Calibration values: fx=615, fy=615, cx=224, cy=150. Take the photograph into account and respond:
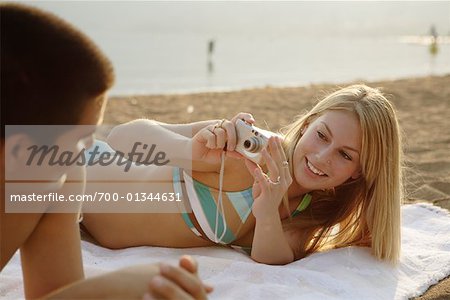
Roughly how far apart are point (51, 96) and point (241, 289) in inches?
46.6

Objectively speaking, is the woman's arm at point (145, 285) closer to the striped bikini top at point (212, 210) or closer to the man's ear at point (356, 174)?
the striped bikini top at point (212, 210)

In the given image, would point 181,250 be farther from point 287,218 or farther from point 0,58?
point 0,58

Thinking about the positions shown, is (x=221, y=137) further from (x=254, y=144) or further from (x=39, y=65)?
(x=39, y=65)

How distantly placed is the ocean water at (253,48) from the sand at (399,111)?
1.99 metres

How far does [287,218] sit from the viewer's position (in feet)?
9.56

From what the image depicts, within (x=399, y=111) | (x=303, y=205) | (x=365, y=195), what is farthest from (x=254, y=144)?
(x=399, y=111)

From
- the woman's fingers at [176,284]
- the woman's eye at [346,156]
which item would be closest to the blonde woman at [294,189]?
the woman's eye at [346,156]

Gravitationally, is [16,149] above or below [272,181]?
above

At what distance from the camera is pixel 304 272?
96.7 inches

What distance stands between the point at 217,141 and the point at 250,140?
0.16 m

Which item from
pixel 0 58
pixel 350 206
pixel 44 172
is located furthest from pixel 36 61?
pixel 350 206

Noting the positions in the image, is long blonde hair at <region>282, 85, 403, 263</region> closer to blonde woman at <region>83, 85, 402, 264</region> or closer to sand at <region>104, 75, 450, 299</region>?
blonde woman at <region>83, 85, 402, 264</region>

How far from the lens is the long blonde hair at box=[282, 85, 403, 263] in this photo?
9.00 feet

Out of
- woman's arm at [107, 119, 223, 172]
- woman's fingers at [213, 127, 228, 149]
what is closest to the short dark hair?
woman's fingers at [213, 127, 228, 149]
